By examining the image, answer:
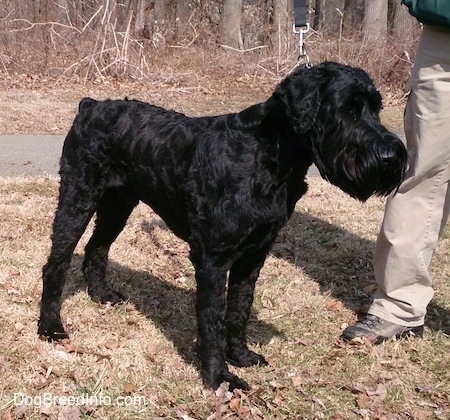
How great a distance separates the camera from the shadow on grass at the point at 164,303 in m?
4.66

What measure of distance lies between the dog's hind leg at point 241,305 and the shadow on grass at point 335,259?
1.38 m

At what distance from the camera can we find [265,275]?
582 centimetres

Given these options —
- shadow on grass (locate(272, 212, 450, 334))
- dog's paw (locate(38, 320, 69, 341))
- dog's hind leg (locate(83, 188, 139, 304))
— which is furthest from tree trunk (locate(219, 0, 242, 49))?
dog's paw (locate(38, 320, 69, 341))

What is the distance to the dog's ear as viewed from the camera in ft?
11.4

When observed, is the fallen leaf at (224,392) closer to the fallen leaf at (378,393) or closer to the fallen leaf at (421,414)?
the fallen leaf at (378,393)

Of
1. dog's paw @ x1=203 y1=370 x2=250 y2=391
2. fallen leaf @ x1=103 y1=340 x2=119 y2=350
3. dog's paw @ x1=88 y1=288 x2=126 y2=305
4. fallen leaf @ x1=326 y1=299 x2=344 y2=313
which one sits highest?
dog's paw @ x1=203 y1=370 x2=250 y2=391

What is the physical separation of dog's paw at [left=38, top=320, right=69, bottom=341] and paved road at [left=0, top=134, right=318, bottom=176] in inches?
171

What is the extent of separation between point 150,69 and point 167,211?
1106 cm

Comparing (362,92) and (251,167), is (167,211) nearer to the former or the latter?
(251,167)

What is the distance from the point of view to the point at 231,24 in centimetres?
1792

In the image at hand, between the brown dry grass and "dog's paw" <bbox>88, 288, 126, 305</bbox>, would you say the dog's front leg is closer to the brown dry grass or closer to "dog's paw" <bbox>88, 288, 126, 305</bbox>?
the brown dry grass

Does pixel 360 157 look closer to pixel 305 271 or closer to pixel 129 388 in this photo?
pixel 129 388

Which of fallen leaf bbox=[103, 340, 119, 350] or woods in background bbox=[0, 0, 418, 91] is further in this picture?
woods in background bbox=[0, 0, 418, 91]

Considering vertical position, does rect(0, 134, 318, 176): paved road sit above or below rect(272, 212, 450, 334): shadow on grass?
below
